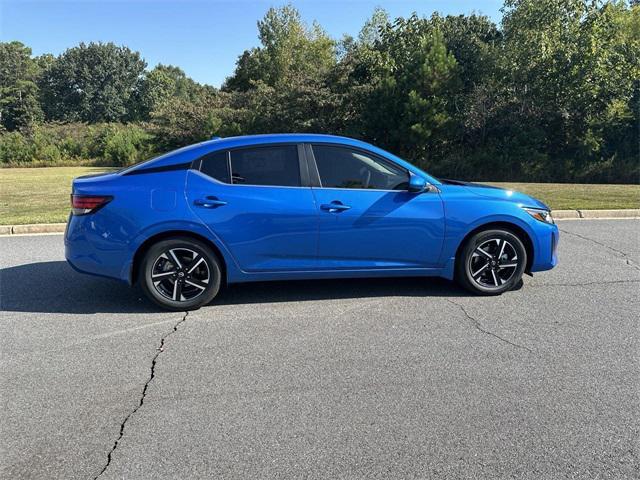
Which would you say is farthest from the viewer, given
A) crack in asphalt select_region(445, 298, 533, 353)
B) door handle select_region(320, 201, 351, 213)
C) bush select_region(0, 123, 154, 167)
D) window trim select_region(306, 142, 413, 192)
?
bush select_region(0, 123, 154, 167)

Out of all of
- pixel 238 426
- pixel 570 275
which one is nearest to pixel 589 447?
pixel 238 426

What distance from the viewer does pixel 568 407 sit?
3.14 metres

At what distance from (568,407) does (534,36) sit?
73.5ft

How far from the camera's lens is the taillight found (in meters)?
4.70

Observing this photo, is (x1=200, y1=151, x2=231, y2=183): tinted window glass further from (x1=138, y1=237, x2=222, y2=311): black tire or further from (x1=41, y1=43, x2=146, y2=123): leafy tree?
(x1=41, y1=43, x2=146, y2=123): leafy tree

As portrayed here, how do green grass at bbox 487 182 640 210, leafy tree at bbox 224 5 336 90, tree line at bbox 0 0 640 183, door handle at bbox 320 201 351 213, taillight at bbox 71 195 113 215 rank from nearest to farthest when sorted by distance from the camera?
1. taillight at bbox 71 195 113 215
2. door handle at bbox 320 201 351 213
3. green grass at bbox 487 182 640 210
4. tree line at bbox 0 0 640 183
5. leafy tree at bbox 224 5 336 90

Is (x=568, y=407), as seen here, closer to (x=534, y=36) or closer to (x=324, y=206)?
(x=324, y=206)

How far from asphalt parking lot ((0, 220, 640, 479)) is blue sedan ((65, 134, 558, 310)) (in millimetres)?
355

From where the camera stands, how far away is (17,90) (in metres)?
53.9

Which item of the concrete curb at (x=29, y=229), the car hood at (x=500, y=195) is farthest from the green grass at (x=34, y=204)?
the car hood at (x=500, y=195)

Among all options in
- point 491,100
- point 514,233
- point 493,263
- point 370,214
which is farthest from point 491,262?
point 491,100

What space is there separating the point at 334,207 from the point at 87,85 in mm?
73363

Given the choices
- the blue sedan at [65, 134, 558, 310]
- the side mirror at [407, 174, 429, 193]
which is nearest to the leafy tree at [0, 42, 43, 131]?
the blue sedan at [65, 134, 558, 310]

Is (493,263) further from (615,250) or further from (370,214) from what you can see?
(615,250)
